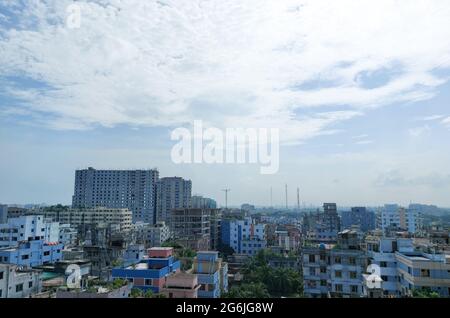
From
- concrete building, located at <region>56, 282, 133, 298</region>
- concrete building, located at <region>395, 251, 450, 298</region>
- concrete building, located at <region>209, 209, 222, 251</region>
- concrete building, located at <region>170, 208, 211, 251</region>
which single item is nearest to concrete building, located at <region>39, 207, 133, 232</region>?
concrete building, located at <region>170, 208, 211, 251</region>

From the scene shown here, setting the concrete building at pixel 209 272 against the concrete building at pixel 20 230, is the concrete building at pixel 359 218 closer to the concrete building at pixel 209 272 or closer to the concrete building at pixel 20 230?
the concrete building at pixel 209 272

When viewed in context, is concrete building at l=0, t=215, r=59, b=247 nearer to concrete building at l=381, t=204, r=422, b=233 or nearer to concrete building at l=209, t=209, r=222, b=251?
concrete building at l=209, t=209, r=222, b=251

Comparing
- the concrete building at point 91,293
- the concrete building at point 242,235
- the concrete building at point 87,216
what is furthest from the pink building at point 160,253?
the concrete building at point 87,216

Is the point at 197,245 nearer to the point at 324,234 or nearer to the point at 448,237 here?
the point at 324,234

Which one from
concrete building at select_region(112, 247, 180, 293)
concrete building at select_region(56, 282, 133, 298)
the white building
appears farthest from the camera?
the white building

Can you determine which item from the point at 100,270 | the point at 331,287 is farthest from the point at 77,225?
the point at 331,287

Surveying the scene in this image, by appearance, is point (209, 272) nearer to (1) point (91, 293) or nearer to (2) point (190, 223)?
(1) point (91, 293)
